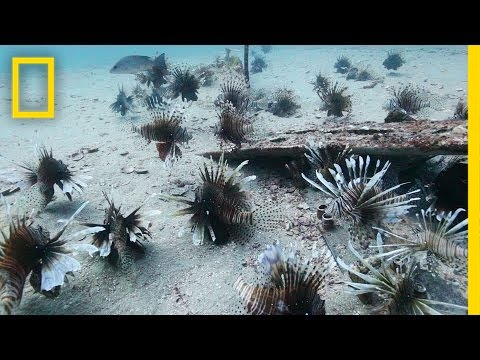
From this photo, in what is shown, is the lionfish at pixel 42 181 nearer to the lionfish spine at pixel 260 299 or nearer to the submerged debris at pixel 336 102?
the lionfish spine at pixel 260 299

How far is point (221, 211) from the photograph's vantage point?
2766mm

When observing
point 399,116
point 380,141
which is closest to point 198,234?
point 380,141

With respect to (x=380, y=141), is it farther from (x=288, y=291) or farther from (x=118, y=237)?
(x=118, y=237)

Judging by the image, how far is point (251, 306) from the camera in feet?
6.50

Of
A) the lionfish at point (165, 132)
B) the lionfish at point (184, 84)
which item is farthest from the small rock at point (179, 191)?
the lionfish at point (184, 84)

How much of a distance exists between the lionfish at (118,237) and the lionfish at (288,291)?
1147mm

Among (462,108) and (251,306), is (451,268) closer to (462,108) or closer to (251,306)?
(251,306)

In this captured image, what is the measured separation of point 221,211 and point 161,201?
1.15 metres

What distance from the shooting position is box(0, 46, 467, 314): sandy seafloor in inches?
94.0

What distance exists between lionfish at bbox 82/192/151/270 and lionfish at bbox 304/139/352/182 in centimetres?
184

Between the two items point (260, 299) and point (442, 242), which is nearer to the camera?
point (260, 299)

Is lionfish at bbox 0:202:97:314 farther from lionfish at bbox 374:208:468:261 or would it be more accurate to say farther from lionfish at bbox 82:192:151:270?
lionfish at bbox 374:208:468:261
